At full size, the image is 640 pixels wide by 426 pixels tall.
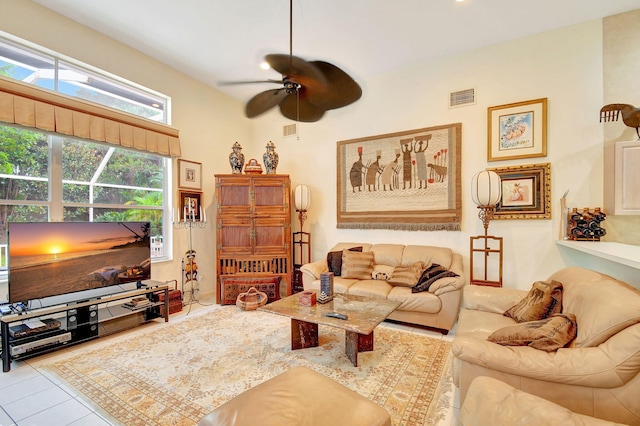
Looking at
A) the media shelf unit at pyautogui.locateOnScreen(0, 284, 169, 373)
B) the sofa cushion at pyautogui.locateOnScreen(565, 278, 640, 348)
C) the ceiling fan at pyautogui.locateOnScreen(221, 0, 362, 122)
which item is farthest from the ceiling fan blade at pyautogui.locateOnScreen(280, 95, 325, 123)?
the media shelf unit at pyautogui.locateOnScreen(0, 284, 169, 373)

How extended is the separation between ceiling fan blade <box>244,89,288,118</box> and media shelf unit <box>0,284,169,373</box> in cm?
231

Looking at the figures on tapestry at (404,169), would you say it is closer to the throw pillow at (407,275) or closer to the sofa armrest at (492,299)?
the throw pillow at (407,275)

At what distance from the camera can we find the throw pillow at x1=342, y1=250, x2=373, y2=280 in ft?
12.0

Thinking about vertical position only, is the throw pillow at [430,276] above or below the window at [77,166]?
below

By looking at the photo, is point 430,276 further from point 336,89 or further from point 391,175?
point 336,89

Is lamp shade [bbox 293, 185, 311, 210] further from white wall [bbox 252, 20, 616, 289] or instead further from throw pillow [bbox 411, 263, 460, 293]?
throw pillow [bbox 411, 263, 460, 293]

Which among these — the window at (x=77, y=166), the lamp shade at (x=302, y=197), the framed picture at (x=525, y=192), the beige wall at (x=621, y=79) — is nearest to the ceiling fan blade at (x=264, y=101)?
the lamp shade at (x=302, y=197)

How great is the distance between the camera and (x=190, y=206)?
423 cm

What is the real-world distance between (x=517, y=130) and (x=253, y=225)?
3.66 metres

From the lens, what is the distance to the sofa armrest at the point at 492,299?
7.90ft

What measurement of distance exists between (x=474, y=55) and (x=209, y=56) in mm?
3417

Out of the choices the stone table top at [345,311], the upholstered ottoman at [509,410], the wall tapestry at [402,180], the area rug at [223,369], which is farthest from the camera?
the wall tapestry at [402,180]

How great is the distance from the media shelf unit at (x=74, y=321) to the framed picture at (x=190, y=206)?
1121 mm

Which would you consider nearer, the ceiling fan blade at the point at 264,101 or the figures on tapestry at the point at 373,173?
the ceiling fan blade at the point at 264,101
